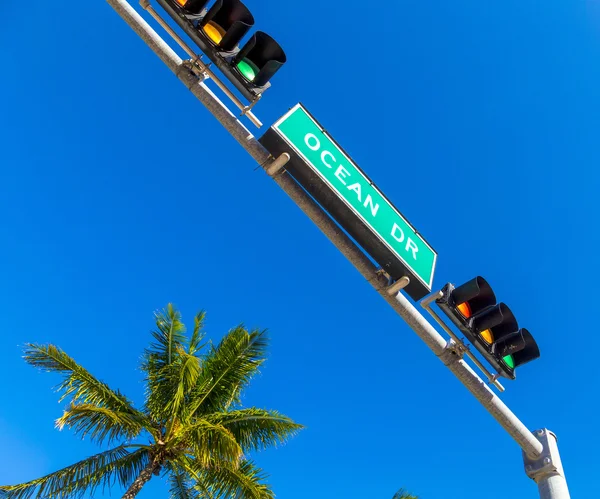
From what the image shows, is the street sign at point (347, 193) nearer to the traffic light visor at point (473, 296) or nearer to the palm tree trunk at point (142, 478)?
the traffic light visor at point (473, 296)

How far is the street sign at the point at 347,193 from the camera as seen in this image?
439 centimetres

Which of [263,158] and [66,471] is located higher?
[263,158]

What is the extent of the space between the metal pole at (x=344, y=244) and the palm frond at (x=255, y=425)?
297 inches

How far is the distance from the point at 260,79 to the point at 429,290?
93.9 inches

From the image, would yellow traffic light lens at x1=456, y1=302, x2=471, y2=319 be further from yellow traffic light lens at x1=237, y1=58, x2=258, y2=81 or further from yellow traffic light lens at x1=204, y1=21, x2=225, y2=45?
yellow traffic light lens at x1=204, y1=21, x2=225, y2=45

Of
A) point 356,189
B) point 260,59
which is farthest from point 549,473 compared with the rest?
point 260,59

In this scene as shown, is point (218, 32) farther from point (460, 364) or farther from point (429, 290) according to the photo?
point (460, 364)

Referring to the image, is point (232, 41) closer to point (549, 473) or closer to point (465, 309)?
point (465, 309)

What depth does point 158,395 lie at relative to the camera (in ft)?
40.6

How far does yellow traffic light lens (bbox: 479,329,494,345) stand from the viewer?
16.5 feet

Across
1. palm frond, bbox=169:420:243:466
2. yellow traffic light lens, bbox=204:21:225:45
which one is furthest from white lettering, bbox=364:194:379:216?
palm frond, bbox=169:420:243:466

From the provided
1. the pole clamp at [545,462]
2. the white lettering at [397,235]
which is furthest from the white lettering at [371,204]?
the pole clamp at [545,462]

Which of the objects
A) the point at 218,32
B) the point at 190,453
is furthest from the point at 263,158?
the point at 190,453

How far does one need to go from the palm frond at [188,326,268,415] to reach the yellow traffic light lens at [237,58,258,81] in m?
9.20
